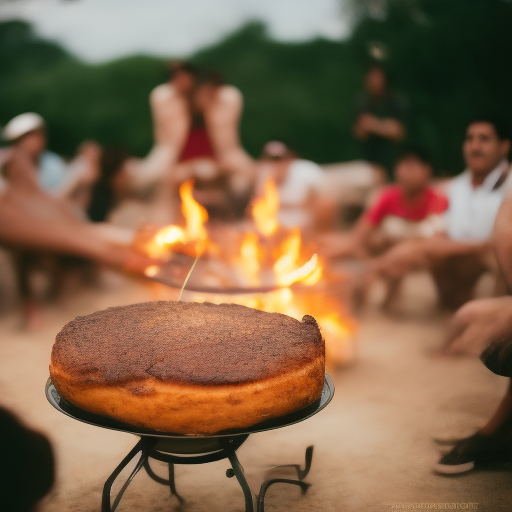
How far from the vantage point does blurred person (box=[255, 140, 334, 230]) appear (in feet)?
18.5

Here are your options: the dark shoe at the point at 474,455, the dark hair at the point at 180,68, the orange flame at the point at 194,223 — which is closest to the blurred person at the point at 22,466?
the orange flame at the point at 194,223

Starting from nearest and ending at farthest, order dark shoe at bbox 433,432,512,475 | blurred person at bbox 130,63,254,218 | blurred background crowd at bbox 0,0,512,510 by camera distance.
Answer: dark shoe at bbox 433,432,512,475, blurred background crowd at bbox 0,0,512,510, blurred person at bbox 130,63,254,218

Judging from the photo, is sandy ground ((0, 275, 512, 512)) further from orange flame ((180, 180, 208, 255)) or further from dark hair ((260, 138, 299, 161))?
dark hair ((260, 138, 299, 161))

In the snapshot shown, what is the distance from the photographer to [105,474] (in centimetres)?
289

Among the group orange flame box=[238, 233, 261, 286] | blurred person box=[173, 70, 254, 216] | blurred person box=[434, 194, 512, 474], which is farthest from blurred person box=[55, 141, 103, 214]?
blurred person box=[434, 194, 512, 474]

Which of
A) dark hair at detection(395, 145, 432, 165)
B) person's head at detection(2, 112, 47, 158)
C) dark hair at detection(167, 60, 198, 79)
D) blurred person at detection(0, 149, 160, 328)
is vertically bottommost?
blurred person at detection(0, 149, 160, 328)

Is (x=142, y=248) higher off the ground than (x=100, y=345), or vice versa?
(x=100, y=345)

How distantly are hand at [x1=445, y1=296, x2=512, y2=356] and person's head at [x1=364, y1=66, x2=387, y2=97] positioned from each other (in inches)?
122

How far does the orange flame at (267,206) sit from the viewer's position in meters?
5.46

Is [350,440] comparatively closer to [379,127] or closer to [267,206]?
[267,206]

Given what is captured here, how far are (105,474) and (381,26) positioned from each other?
210 inches

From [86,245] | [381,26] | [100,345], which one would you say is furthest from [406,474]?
[381,26]

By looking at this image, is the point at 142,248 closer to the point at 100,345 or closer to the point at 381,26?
the point at 100,345

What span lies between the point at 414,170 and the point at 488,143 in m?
0.81
